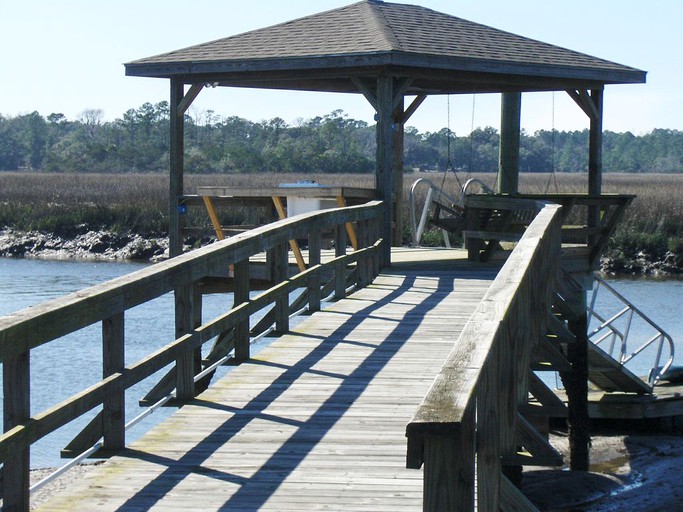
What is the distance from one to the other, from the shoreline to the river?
1660mm

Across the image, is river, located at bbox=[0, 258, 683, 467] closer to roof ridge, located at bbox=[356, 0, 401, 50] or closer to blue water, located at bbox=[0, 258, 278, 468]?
blue water, located at bbox=[0, 258, 278, 468]

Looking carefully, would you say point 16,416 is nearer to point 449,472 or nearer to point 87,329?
point 449,472

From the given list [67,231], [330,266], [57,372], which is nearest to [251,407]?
[330,266]

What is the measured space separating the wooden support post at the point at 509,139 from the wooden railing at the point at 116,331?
369 inches

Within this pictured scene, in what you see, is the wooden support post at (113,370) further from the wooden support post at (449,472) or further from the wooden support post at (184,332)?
the wooden support post at (449,472)

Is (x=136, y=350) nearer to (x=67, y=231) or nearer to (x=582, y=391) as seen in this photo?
(x=582, y=391)

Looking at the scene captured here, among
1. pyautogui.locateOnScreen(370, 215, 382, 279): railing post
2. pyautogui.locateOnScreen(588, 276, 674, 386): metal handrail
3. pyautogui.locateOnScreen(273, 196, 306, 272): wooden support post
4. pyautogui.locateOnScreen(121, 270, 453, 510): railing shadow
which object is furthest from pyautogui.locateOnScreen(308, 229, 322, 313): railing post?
pyautogui.locateOnScreen(588, 276, 674, 386): metal handrail

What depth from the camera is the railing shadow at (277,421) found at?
4973 millimetres

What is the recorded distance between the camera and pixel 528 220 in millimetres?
14945

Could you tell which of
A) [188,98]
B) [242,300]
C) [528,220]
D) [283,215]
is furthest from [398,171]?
[242,300]

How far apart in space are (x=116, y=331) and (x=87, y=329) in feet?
72.0

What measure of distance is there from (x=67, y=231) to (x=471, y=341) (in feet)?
136

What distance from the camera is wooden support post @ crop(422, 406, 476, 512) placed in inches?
120

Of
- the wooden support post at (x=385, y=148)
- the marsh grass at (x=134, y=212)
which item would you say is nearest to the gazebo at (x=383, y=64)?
the wooden support post at (x=385, y=148)
